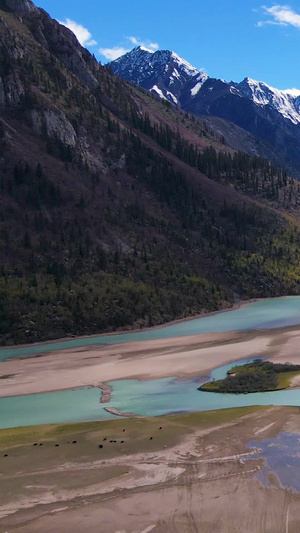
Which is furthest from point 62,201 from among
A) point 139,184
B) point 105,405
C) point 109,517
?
point 109,517

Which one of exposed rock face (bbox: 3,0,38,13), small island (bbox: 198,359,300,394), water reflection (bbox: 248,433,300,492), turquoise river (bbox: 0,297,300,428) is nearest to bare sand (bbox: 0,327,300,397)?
turquoise river (bbox: 0,297,300,428)

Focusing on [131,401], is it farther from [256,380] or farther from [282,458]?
[282,458]

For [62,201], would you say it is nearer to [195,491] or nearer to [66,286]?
[66,286]

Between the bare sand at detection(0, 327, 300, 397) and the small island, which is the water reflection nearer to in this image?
the small island

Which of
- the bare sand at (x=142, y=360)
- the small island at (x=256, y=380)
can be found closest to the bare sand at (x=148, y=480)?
the small island at (x=256, y=380)

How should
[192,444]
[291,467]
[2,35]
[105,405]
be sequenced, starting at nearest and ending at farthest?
[291,467], [192,444], [105,405], [2,35]

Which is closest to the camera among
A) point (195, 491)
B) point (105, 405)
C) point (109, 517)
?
point (109, 517)

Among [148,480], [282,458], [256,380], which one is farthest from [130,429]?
[256,380]
